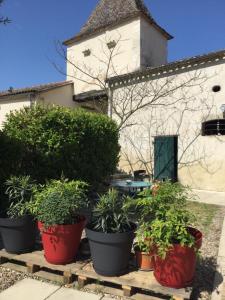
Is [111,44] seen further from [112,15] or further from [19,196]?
[19,196]

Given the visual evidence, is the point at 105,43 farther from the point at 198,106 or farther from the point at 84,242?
the point at 84,242

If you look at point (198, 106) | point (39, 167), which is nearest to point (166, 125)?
point (198, 106)

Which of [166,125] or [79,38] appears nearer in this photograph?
[166,125]

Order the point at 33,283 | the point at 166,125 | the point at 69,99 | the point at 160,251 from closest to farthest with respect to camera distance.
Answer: the point at 160,251 → the point at 33,283 → the point at 166,125 → the point at 69,99

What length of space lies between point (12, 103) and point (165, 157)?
352 inches

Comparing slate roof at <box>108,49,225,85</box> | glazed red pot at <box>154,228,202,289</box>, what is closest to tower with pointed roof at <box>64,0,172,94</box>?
slate roof at <box>108,49,225,85</box>

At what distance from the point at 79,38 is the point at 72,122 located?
46.1 feet

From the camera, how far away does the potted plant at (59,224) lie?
414 centimetres

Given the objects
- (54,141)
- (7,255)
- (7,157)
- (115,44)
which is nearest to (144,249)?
(7,255)

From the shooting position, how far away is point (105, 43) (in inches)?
732

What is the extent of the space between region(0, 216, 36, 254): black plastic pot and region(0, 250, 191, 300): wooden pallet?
102 millimetres

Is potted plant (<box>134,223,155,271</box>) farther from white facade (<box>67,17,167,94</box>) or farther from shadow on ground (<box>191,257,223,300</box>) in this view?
white facade (<box>67,17,167,94</box>)

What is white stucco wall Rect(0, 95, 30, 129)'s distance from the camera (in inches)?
632

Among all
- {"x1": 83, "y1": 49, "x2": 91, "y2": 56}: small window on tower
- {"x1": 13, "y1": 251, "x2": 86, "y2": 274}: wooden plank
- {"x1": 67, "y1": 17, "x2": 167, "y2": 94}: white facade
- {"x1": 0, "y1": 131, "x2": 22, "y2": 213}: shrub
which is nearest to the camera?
{"x1": 13, "y1": 251, "x2": 86, "y2": 274}: wooden plank
